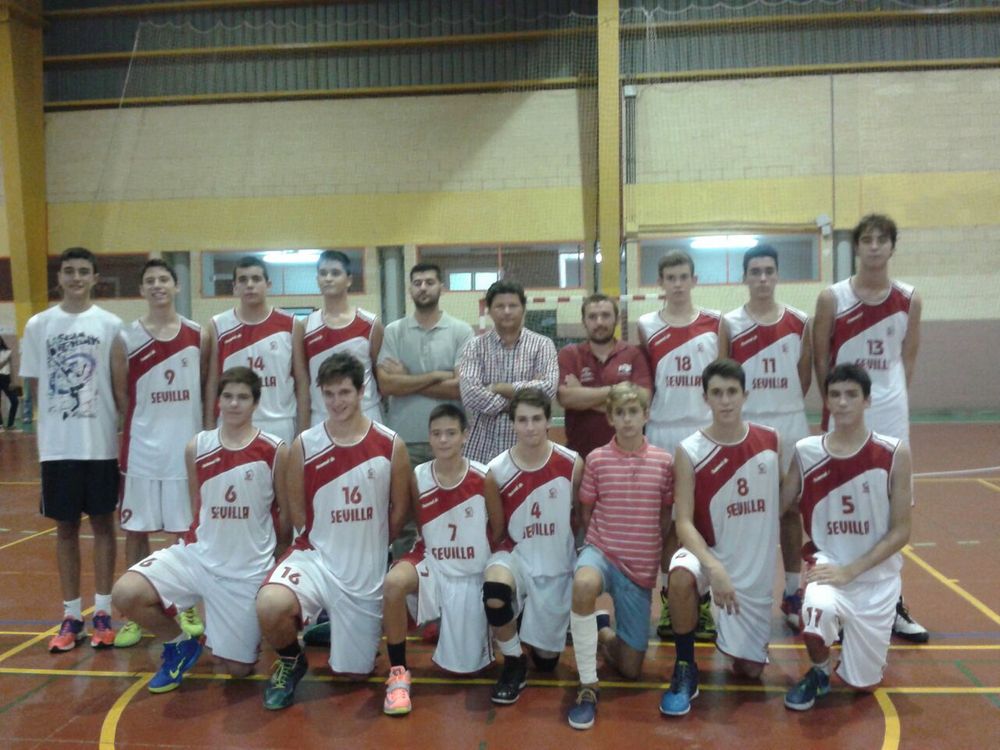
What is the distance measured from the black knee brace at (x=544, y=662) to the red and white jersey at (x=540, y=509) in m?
0.42

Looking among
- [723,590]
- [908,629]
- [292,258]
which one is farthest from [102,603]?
[292,258]

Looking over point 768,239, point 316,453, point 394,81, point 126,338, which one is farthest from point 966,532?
point 394,81

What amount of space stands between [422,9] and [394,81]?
1.30 m

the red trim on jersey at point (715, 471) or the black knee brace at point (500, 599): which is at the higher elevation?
the red trim on jersey at point (715, 471)

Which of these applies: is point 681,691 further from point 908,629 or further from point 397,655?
point 908,629

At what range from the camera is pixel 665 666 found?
155 inches

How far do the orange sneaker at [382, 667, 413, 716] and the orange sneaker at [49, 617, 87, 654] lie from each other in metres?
1.87

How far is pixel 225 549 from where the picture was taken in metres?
3.87

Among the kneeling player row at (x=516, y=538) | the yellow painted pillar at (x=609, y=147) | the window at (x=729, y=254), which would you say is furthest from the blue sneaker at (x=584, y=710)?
the window at (x=729, y=254)

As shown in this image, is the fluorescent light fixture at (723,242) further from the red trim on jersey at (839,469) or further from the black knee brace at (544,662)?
the black knee brace at (544,662)

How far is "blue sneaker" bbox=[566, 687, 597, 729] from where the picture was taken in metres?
3.31

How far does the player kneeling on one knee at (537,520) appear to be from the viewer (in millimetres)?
3793

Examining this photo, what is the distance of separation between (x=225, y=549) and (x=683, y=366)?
8.15 ft

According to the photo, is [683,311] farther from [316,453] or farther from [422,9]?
[422,9]
